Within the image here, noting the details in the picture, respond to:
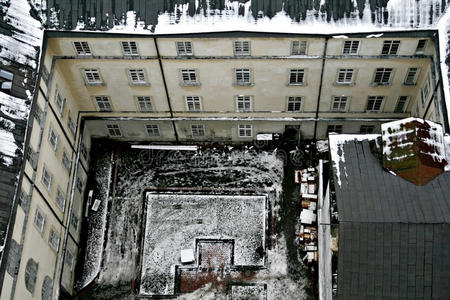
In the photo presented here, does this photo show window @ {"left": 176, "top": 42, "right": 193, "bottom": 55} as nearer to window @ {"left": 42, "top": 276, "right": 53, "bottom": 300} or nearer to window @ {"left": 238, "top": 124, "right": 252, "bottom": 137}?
window @ {"left": 238, "top": 124, "right": 252, "bottom": 137}

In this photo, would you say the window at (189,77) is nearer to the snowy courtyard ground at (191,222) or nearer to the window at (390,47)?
the snowy courtyard ground at (191,222)

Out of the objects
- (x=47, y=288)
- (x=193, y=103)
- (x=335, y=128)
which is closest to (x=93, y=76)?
(x=193, y=103)

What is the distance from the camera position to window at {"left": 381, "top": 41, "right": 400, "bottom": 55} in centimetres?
5700

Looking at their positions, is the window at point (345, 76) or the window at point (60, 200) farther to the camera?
the window at point (345, 76)

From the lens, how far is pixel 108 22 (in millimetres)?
56281

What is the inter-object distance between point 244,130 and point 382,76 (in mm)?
15580

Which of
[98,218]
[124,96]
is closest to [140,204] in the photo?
[98,218]

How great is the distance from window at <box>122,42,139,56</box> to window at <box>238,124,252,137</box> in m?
14.9

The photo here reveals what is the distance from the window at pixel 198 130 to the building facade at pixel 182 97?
0.62 feet

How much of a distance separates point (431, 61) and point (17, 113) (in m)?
34.8

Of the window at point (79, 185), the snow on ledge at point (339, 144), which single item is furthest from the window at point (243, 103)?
the window at point (79, 185)

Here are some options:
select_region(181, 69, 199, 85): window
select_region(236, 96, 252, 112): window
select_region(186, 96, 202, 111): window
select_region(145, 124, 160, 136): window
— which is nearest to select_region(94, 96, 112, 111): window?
select_region(145, 124, 160, 136): window

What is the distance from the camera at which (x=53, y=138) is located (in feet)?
194

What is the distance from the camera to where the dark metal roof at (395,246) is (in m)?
46.4
